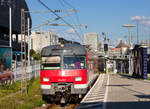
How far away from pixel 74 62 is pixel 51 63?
3.56 feet

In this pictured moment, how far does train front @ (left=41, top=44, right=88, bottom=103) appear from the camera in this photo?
12.7 meters

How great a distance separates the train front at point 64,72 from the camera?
12719 millimetres

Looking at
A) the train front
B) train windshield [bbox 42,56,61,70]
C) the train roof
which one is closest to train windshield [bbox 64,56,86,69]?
the train front

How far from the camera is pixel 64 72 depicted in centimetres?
1284

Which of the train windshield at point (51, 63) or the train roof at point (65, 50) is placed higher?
the train roof at point (65, 50)

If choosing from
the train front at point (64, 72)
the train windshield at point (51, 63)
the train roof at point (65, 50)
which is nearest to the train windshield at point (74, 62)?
the train front at point (64, 72)

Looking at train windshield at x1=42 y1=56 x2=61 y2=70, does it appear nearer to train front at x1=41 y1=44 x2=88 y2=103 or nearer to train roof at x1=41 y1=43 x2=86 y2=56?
train front at x1=41 y1=44 x2=88 y2=103

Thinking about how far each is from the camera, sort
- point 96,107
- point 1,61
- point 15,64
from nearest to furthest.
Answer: point 96,107 < point 1,61 < point 15,64

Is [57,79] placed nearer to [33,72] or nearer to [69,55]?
[69,55]

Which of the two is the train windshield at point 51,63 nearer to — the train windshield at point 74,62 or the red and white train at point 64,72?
the red and white train at point 64,72

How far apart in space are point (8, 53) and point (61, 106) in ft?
26.7

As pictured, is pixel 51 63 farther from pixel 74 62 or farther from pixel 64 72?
pixel 74 62

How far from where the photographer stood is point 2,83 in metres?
18.7

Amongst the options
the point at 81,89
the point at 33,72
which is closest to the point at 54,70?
the point at 81,89
